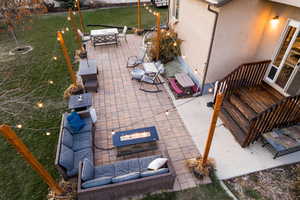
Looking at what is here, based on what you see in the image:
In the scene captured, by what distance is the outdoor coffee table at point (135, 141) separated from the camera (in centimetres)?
544

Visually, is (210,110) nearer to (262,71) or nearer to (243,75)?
(243,75)

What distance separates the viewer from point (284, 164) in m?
5.38

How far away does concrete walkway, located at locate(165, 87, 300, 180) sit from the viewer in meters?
5.30

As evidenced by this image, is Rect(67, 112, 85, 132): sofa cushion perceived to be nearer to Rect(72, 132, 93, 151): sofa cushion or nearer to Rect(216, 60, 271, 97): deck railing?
Rect(72, 132, 93, 151): sofa cushion

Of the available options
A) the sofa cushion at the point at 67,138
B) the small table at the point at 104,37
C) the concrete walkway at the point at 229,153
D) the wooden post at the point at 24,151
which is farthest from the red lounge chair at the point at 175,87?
the small table at the point at 104,37

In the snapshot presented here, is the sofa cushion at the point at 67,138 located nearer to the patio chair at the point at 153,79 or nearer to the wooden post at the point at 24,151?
the wooden post at the point at 24,151

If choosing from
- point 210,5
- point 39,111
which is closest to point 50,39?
point 39,111

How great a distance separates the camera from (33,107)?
24.7ft

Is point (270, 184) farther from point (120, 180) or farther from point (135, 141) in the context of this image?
point (120, 180)

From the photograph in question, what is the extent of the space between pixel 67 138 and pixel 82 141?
46cm

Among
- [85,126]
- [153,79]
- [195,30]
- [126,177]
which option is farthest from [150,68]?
[126,177]

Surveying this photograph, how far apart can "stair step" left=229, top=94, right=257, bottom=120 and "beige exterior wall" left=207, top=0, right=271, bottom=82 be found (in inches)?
48.3

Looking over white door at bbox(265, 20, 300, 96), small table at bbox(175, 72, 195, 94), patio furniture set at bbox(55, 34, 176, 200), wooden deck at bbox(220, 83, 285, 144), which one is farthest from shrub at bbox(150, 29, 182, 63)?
patio furniture set at bbox(55, 34, 176, 200)

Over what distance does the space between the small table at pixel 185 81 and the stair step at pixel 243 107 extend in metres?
1.74
